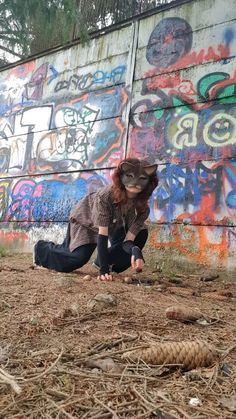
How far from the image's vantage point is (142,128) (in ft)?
18.9

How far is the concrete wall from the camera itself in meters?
4.97

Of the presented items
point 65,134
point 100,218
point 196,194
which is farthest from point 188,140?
point 65,134

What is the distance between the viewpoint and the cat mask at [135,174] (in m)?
3.74

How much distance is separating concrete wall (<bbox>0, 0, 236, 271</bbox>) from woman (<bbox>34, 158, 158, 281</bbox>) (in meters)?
1.13

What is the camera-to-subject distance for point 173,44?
18.5 feet

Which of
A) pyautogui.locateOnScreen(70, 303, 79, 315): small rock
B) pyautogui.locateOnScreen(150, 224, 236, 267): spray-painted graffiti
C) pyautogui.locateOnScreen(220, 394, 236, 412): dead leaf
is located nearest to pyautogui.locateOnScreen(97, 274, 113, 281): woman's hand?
pyautogui.locateOnScreen(70, 303, 79, 315): small rock

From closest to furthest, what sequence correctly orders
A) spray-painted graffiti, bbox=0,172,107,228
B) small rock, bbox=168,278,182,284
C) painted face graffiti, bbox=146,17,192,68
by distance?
small rock, bbox=168,278,182,284, painted face graffiti, bbox=146,17,192,68, spray-painted graffiti, bbox=0,172,107,228

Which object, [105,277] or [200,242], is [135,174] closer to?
[105,277]

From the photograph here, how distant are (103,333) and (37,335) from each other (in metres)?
0.33

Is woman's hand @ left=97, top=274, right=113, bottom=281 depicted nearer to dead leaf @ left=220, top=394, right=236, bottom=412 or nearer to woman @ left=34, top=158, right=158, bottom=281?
woman @ left=34, top=158, right=158, bottom=281

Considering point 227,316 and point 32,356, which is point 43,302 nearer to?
point 32,356

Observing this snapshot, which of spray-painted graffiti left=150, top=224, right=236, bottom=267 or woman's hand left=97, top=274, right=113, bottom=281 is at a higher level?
spray-painted graffiti left=150, top=224, right=236, bottom=267

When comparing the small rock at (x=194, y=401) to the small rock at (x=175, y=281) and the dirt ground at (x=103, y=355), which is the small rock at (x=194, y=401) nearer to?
the dirt ground at (x=103, y=355)

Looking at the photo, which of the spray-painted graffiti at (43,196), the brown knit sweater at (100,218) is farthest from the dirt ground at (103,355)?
the spray-painted graffiti at (43,196)
